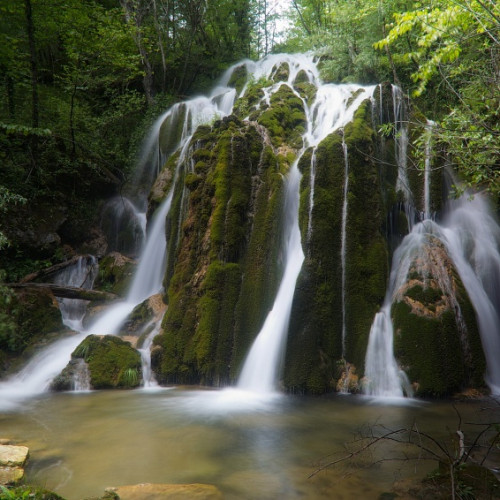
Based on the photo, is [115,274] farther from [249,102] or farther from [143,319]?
[249,102]

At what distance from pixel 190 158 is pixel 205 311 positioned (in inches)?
182

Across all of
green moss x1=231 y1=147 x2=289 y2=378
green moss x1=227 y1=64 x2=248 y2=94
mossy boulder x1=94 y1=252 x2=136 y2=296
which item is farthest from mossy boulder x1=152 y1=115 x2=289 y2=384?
green moss x1=227 y1=64 x2=248 y2=94

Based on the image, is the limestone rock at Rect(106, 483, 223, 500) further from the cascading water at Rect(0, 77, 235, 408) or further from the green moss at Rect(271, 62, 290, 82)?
the green moss at Rect(271, 62, 290, 82)

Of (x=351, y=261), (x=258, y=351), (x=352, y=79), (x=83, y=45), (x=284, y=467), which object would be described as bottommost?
(x=284, y=467)

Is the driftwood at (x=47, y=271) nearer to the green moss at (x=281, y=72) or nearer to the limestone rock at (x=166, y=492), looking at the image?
the limestone rock at (x=166, y=492)

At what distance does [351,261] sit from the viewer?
732cm

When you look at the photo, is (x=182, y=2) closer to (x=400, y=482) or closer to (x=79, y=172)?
(x=79, y=172)

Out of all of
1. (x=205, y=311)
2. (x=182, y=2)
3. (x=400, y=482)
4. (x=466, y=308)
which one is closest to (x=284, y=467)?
(x=400, y=482)

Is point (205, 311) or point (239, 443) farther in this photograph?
point (205, 311)

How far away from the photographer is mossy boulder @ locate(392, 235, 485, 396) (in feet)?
20.5

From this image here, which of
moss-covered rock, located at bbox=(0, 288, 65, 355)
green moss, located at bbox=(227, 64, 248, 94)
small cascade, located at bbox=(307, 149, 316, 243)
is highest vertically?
green moss, located at bbox=(227, 64, 248, 94)

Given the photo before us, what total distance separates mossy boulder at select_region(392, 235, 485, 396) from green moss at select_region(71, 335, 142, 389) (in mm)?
4814

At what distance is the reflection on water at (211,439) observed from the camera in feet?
11.6

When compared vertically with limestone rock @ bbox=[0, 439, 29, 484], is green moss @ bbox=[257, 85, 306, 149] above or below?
above
